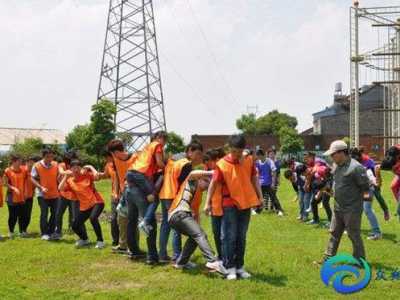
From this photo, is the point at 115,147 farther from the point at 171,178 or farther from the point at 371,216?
the point at 371,216

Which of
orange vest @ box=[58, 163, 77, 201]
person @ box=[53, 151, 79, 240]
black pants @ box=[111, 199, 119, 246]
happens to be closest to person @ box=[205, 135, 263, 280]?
black pants @ box=[111, 199, 119, 246]

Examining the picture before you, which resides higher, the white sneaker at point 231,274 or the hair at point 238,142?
the hair at point 238,142

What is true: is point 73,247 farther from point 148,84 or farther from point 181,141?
point 181,141

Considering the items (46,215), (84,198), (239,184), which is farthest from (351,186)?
(46,215)

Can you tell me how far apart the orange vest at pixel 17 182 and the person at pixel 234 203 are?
5769 mm

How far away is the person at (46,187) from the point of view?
37.2 ft

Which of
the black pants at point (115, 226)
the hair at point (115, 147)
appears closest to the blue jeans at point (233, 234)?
the hair at point (115, 147)

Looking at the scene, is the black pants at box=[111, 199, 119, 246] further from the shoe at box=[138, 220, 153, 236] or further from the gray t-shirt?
the gray t-shirt

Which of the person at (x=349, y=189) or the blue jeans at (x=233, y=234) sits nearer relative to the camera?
the blue jeans at (x=233, y=234)

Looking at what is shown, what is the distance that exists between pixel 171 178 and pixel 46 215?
4.41m

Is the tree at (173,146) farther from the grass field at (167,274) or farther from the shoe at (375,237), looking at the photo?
the shoe at (375,237)

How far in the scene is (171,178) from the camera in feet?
26.9

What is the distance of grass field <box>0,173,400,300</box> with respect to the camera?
6883 millimetres

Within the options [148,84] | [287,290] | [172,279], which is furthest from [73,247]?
[148,84]
